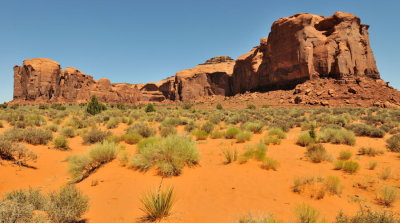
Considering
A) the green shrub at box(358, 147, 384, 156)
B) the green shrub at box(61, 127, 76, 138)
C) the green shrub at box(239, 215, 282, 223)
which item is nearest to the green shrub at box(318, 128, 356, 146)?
the green shrub at box(358, 147, 384, 156)

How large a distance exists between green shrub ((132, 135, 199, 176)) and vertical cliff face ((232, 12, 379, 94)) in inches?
1757

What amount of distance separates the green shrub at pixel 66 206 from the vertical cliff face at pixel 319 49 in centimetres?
4765

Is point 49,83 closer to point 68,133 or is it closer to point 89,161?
point 68,133

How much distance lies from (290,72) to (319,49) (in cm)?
699

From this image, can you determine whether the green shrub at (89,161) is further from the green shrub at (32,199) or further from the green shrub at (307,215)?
the green shrub at (307,215)

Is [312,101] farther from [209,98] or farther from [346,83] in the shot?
[209,98]

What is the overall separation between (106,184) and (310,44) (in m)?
49.3

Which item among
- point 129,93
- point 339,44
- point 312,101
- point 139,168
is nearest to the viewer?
point 139,168

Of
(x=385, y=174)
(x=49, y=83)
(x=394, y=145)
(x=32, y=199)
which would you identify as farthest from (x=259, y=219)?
(x=49, y=83)

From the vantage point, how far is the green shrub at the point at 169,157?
5.36 m

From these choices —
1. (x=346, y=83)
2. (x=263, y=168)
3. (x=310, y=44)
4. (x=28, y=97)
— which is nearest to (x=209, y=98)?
(x=310, y=44)

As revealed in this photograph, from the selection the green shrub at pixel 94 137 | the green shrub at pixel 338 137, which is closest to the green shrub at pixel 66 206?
the green shrub at pixel 94 137

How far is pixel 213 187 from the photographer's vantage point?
4.74 m

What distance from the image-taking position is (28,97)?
65.6 metres
